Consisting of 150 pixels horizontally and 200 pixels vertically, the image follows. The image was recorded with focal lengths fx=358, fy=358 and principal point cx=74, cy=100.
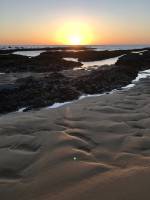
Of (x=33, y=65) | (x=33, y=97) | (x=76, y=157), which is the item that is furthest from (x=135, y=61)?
(x=76, y=157)

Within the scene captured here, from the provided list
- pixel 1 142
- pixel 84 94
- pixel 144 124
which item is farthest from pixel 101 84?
pixel 1 142

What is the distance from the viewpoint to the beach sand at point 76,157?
131 inches

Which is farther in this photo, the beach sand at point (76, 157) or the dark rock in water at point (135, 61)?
the dark rock in water at point (135, 61)

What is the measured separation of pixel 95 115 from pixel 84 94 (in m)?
5.07

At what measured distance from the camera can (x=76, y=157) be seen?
13.9ft

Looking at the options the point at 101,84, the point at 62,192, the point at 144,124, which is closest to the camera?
the point at 62,192

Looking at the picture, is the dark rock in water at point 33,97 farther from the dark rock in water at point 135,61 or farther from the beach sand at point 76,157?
the dark rock in water at point 135,61

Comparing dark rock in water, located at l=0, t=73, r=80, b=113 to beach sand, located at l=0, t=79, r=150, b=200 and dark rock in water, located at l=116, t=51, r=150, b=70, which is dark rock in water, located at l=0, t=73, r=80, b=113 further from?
dark rock in water, located at l=116, t=51, r=150, b=70

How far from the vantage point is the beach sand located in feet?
10.9

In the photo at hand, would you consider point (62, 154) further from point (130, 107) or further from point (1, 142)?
point (130, 107)

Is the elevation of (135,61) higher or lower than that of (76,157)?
lower

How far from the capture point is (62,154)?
4.36 m

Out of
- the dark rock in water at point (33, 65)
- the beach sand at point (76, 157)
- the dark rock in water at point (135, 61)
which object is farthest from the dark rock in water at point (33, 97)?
the dark rock in water at point (135, 61)

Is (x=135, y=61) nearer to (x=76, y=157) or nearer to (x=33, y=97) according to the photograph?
(x=33, y=97)
